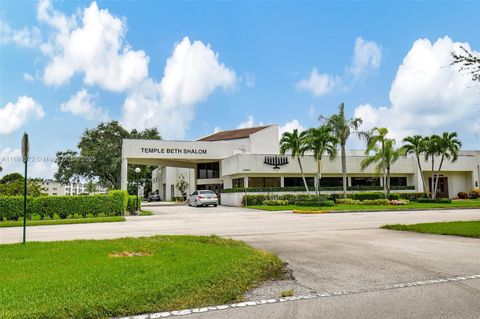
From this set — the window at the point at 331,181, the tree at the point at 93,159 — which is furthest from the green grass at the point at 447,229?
the tree at the point at 93,159

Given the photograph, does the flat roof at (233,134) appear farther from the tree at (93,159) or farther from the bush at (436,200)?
the bush at (436,200)

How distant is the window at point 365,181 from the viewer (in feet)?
141

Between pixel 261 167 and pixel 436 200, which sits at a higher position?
pixel 261 167

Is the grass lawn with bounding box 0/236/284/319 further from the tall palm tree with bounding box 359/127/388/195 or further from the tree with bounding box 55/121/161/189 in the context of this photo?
the tree with bounding box 55/121/161/189

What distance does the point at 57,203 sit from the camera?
24.6 m

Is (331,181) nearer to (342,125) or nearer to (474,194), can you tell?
(342,125)

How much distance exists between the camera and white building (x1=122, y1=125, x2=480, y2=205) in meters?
39.0

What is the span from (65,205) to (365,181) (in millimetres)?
30646

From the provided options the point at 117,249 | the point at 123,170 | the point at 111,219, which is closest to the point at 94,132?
the point at 123,170

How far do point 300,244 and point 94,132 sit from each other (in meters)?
55.0

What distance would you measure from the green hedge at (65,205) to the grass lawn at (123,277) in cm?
1563

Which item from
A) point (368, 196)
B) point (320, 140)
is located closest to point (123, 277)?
point (320, 140)

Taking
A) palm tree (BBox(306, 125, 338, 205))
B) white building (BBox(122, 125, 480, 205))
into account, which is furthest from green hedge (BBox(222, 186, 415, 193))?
palm tree (BBox(306, 125, 338, 205))

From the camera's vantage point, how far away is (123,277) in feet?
20.3
